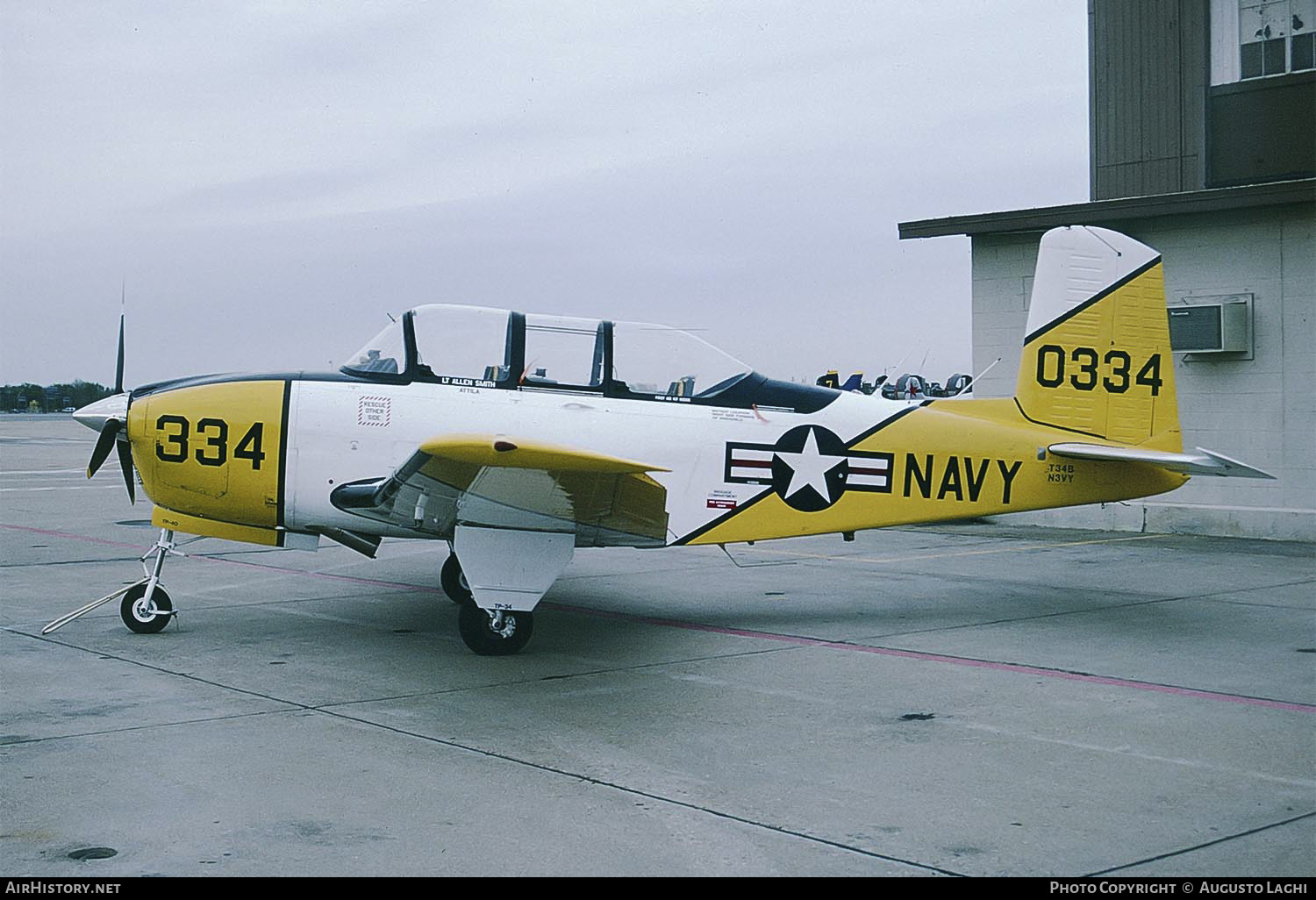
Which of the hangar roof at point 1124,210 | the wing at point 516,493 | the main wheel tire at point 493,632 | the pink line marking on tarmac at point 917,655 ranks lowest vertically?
the pink line marking on tarmac at point 917,655

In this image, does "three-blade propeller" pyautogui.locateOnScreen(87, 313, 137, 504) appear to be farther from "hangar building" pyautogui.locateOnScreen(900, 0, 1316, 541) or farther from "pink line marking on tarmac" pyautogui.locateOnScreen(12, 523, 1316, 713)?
"hangar building" pyautogui.locateOnScreen(900, 0, 1316, 541)

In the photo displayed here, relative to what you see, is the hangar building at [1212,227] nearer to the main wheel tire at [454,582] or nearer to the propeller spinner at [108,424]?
the main wheel tire at [454,582]

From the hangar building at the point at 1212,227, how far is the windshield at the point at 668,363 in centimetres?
842

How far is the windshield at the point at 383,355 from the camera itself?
816cm

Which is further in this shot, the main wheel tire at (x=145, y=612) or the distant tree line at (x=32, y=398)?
the distant tree line at (x=32, y=398)

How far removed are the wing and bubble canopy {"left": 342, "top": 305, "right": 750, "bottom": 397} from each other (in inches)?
29.2

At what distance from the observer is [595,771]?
16.6ft

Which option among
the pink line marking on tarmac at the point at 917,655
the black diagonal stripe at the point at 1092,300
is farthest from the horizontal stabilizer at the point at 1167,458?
the pink line marking on tarmac at the point at 917,655

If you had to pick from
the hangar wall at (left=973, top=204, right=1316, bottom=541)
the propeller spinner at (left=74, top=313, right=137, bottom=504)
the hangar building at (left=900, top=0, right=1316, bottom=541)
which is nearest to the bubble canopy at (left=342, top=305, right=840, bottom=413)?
the propeller spinner at (left=74, top=313, right=137, bottom=504)

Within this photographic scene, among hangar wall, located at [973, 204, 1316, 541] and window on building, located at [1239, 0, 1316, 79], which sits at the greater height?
window on building, located at [1239, 0, 1316, 79]

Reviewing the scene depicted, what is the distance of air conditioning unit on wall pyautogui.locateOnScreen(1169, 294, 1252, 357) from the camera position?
1434 cm

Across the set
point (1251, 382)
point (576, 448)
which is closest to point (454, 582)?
point (576, 448)
